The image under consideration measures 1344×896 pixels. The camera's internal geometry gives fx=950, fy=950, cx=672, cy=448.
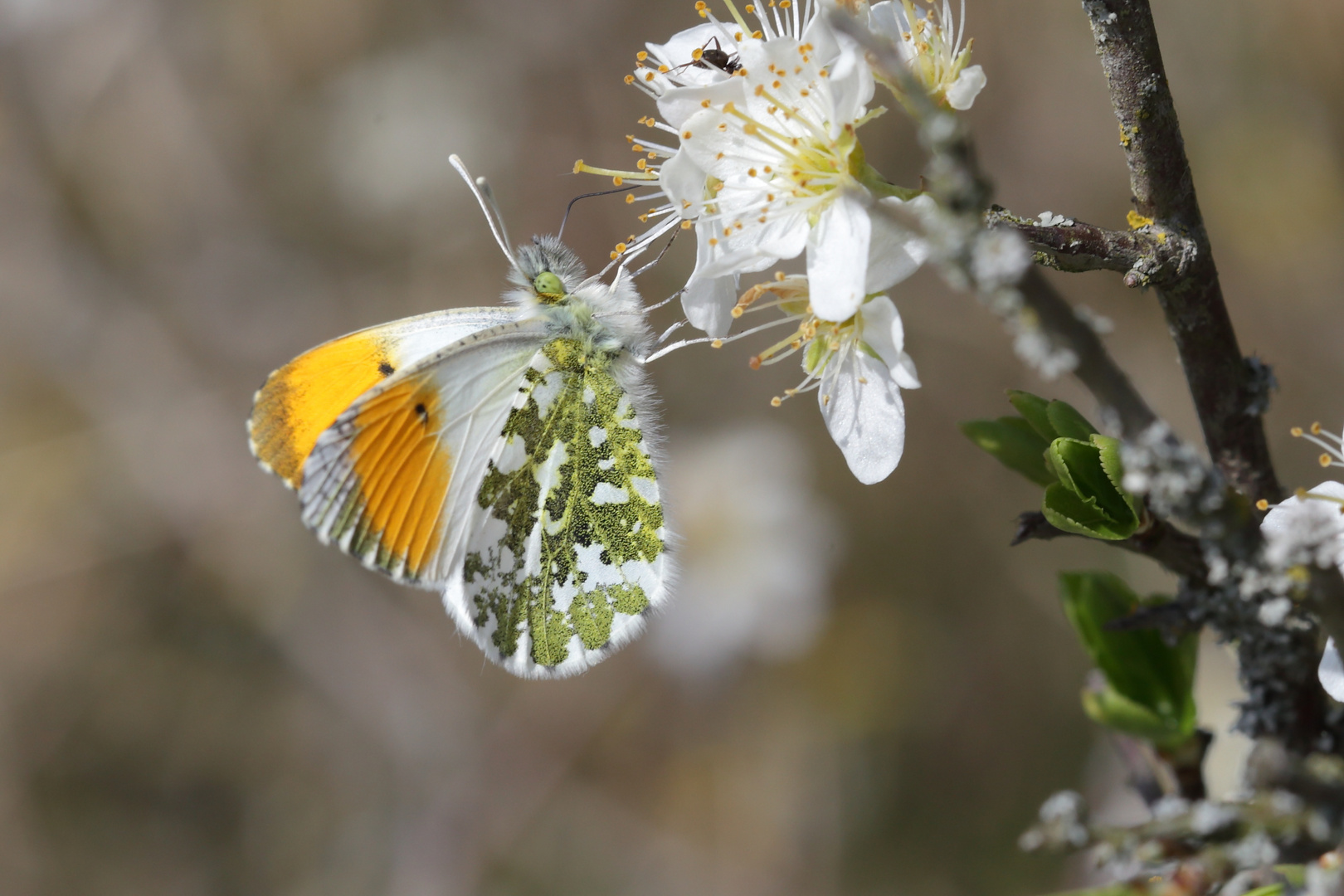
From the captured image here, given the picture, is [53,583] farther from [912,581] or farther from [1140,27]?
[1140,27]

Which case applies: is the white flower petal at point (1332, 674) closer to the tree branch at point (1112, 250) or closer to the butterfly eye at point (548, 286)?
the tree branch at point (1112, 250)

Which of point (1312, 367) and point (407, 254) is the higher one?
point (407, 254)

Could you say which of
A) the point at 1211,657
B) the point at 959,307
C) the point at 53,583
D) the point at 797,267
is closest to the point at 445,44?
the point at 959,307

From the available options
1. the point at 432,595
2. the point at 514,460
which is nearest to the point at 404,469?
the point at 514,460

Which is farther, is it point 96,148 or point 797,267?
point 96,148

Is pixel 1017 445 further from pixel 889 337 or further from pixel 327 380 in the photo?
pixel 327 380
